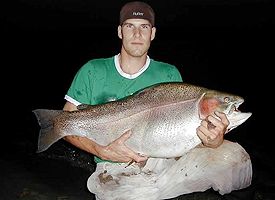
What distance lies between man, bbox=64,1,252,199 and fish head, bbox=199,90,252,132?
1065mm

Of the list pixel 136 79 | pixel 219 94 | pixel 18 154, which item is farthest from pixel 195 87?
pixel 18 154

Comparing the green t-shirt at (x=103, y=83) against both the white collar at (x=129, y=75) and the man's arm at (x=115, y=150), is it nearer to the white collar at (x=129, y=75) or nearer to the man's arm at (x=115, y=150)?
the white collar at (x=129, y=75)

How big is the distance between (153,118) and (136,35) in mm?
1001

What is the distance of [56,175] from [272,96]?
41.4 ft

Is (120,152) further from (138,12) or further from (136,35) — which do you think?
(138,12)

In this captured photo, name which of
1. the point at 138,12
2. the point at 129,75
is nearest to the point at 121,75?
the point at 129,75

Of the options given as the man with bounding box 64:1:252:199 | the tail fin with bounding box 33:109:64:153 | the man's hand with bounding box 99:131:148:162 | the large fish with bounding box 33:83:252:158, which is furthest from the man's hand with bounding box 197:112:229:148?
the tail fin with bounding box 33:109:64:153

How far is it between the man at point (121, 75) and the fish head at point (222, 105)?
106 centimetres

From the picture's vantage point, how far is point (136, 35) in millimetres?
4469

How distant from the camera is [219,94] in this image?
12.4ft

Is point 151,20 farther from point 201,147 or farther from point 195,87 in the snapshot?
point 201,147

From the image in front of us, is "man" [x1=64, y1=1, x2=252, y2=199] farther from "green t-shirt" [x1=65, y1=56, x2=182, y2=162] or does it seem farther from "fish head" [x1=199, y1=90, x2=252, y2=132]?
"fish head" [x1=199, y1=90, x2=252, y2=132]

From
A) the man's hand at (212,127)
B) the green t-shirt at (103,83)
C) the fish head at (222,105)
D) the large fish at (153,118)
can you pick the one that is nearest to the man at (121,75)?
the green t-shirt at (103,83)

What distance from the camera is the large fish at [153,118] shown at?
386cm
